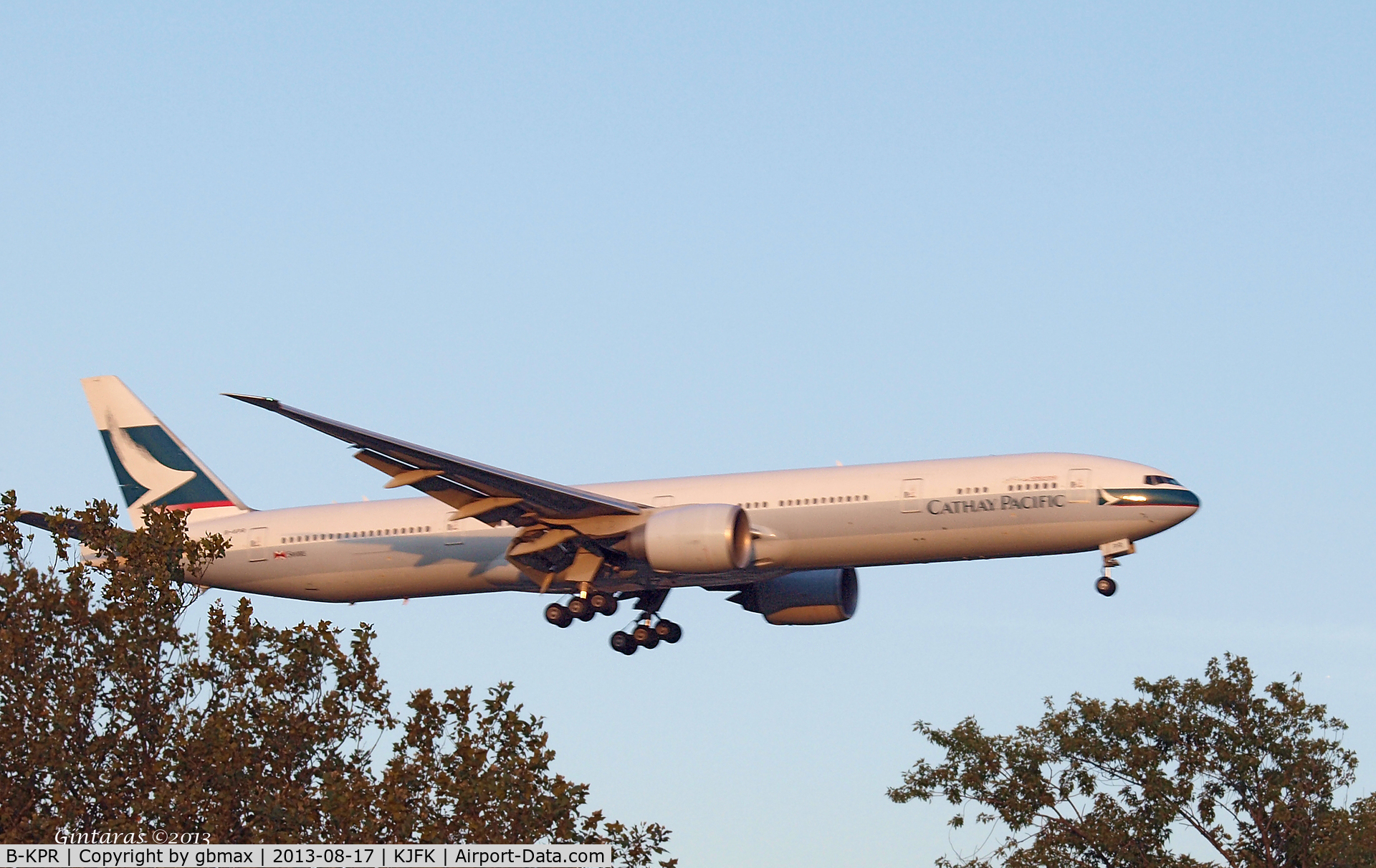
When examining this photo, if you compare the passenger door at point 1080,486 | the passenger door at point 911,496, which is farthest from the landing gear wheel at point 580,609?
the passenger door at point 1080,486

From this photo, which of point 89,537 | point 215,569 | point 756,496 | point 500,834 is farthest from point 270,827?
point 215,569

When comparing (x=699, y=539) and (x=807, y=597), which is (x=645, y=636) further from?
(x=699, y=539)

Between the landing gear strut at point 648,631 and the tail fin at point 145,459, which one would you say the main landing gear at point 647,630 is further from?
the tail fin at point 145,459

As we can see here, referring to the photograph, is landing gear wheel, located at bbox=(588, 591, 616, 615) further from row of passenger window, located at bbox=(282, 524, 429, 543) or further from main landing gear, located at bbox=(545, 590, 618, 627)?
row of passenger window, located at bbox=(282, 524, 429, 543)

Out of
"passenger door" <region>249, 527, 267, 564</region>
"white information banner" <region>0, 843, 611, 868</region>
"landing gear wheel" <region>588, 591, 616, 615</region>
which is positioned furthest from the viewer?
"passenger door" <region>249, 527, 267, 564</region>

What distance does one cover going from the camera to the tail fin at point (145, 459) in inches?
2051

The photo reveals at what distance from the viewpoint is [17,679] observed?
28.3m

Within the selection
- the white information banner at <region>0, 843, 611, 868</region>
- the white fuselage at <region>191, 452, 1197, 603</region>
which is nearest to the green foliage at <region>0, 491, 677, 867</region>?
the white information banner at <region>0, 843, 611, 868</region>

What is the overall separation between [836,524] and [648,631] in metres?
8.51

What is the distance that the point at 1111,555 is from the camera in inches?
1658

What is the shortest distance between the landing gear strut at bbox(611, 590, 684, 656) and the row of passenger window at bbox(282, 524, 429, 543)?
20.6 feet

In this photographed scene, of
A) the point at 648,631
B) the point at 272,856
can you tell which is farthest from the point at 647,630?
the point at 272,856

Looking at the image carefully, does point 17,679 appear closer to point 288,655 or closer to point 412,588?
point 288,655

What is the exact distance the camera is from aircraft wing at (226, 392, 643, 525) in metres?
41.1
